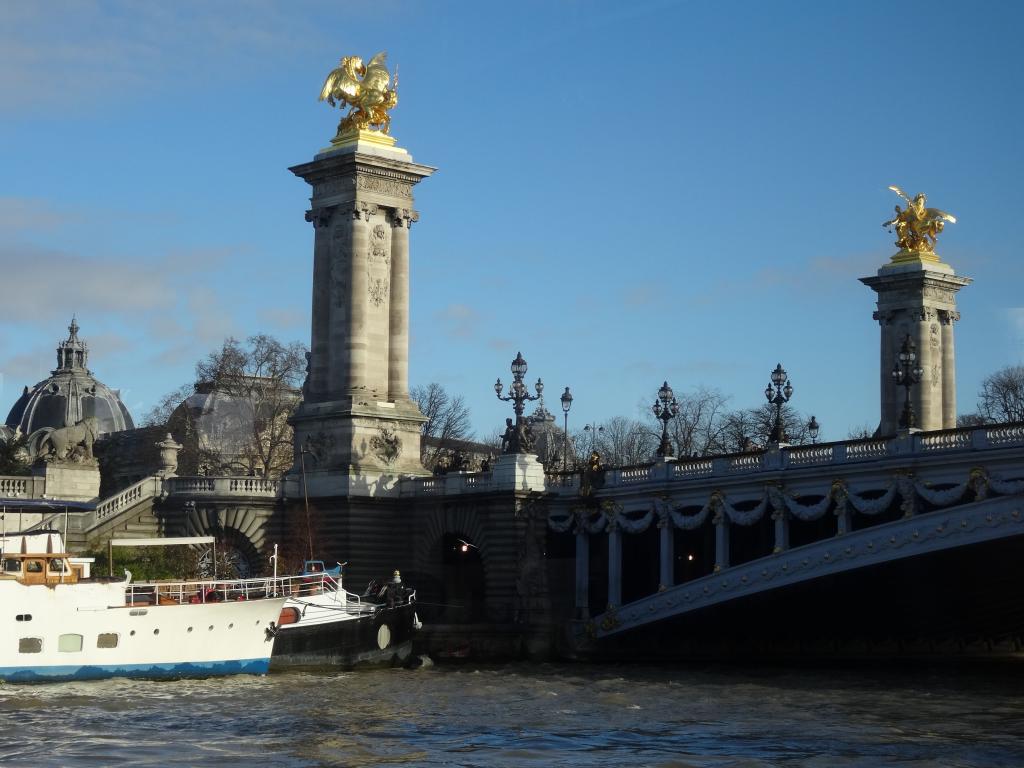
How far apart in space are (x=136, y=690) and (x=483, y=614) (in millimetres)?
20195

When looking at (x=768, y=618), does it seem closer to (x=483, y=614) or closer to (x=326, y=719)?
(x=483, y=614)

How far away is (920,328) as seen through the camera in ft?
306

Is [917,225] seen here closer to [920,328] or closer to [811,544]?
[920,328]

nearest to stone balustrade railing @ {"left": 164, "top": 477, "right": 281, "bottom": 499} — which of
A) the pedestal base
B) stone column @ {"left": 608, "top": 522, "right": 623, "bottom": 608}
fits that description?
the pedestal base

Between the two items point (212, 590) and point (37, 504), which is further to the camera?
point (37, 504)

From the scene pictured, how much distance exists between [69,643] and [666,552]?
66.5ft

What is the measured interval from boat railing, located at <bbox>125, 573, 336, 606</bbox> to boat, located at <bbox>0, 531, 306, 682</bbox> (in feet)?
0.46

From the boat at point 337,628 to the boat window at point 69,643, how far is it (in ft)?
18.4

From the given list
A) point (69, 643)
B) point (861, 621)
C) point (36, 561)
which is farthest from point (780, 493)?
point (36, 561)

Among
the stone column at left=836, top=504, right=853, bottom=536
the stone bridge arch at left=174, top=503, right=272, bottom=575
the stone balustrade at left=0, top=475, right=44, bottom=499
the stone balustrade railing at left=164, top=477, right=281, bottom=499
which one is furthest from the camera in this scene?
the stone balustrade railing at left=164, top=477, right=281, bottom=499

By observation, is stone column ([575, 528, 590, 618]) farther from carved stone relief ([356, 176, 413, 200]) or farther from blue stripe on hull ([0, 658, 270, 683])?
blue stripe on hull ([0, 658, 270, 683])

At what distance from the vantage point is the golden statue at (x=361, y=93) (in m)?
79.2

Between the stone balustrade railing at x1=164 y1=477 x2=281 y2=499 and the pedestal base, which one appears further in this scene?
the pedestal base

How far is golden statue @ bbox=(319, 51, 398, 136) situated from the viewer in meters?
79.2
